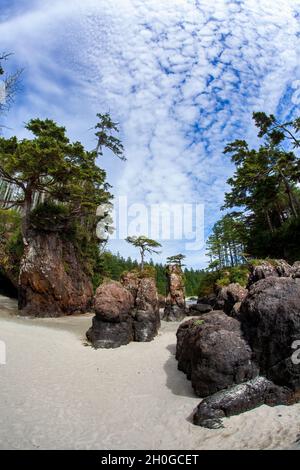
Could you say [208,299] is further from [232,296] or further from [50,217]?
[50,217]

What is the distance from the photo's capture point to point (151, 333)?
599 inches

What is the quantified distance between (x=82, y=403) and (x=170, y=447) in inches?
124

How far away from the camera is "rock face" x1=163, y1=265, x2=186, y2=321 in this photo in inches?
904

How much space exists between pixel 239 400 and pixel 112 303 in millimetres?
8344

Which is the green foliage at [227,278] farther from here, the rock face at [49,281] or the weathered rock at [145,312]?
the rock face at [49,281]

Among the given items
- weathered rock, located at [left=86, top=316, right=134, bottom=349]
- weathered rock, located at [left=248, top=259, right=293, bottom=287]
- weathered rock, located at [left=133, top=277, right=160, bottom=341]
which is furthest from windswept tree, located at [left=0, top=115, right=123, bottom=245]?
Result: weathered rock, located at [left=248, top=259, right=293, bottom=287]

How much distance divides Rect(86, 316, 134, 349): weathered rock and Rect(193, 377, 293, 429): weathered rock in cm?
735

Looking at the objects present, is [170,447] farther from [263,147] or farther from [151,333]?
[263,147]

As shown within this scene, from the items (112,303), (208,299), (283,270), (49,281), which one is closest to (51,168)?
(49,281)

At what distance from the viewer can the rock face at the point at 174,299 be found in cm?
2295

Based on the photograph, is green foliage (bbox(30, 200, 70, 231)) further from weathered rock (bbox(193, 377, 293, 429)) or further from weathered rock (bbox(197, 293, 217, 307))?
weathered rock (bbox(193, 377, 293, 429))

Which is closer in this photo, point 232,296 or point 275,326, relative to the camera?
point 275,326

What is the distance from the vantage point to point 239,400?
21.8ft
